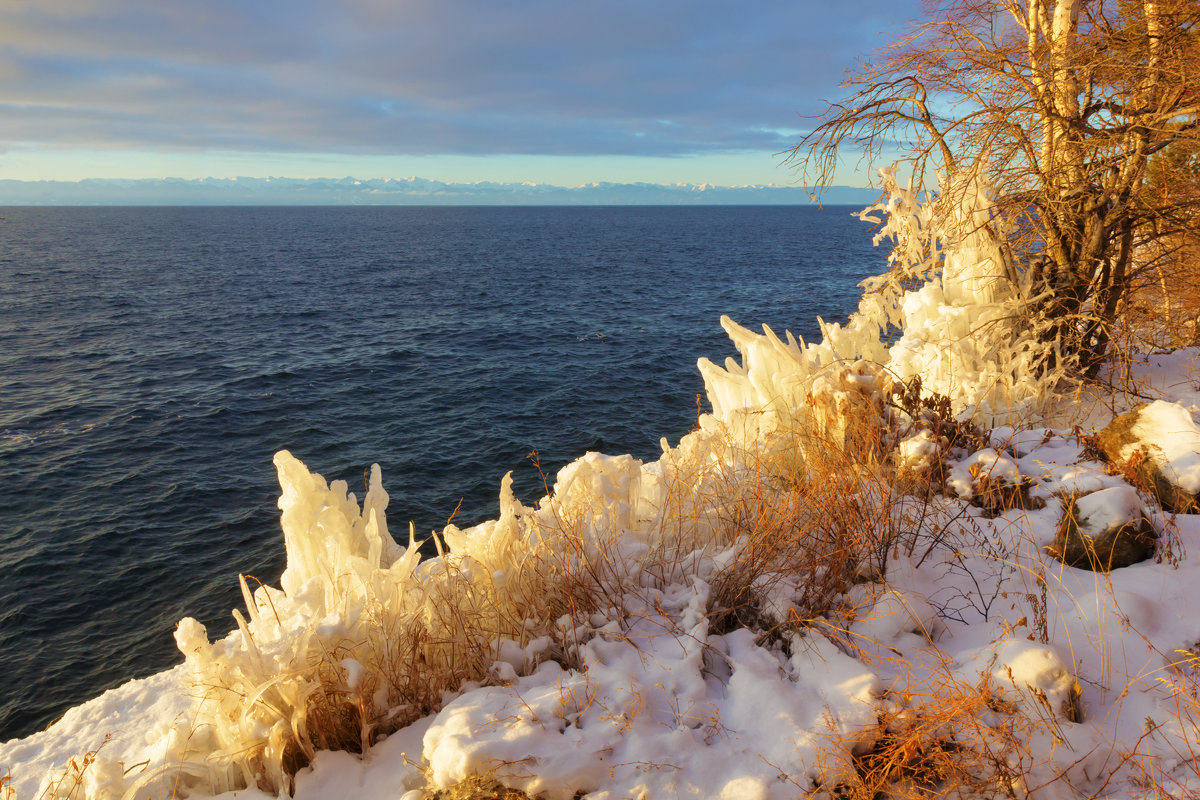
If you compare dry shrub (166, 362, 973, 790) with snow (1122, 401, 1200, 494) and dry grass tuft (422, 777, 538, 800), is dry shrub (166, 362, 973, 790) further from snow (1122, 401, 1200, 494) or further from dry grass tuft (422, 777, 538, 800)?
snow (1122, 401, 1200, 494)

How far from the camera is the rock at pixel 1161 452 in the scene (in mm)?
5379

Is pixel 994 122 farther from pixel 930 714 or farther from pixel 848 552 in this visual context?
pixel 930 714

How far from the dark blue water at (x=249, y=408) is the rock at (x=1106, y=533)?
13.5 meters

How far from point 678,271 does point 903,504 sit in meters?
63.9

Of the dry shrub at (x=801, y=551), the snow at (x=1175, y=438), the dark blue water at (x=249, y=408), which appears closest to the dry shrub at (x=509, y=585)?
the dry shrub at (x=801, y=551)

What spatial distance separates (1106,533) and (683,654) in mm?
3285

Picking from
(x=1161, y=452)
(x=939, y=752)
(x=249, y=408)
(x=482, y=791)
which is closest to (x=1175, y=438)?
(x=1161, y=452)

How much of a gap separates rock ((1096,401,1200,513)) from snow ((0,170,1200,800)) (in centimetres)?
3

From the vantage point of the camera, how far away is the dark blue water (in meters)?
14.1

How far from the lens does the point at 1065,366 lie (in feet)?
34.7

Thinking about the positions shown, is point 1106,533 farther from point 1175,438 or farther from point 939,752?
point 939,752

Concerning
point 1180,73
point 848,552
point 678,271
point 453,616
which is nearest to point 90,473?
point 453,616

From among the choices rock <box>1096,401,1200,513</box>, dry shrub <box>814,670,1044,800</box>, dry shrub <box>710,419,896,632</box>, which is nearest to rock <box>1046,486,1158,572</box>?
rock <box>1096,401,1200,513</box>

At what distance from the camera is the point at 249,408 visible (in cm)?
2506
